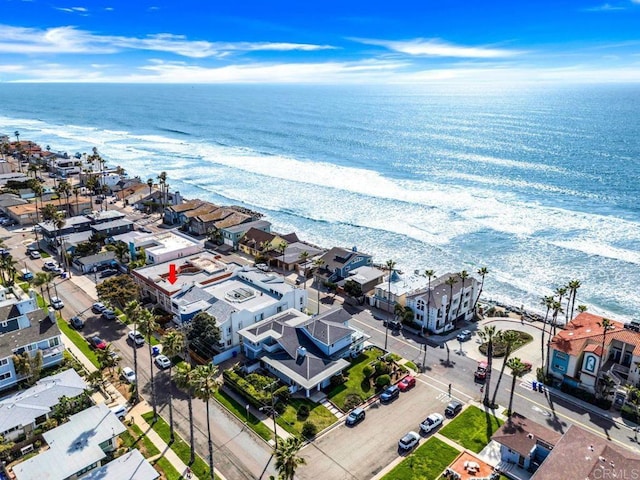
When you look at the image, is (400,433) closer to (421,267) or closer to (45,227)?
(421,267)

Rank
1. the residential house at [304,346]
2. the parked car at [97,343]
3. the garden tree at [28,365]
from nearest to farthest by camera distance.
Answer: the garden tree at [28,365]
the residential house at [304,346]
the parked car at [97,343]

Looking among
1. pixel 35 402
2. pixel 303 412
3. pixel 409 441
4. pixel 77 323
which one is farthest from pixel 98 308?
pixel 409 441

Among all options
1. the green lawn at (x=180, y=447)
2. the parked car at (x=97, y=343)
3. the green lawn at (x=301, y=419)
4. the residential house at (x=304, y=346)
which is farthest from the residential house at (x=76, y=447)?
the residential house at (x=304, y=346)

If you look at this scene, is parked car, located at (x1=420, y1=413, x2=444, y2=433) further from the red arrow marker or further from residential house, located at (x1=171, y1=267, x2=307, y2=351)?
the red arrow marker

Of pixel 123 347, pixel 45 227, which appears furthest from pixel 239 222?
pixel 123 347

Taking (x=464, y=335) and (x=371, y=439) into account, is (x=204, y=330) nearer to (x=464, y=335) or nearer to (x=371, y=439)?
(x=371, y=439)

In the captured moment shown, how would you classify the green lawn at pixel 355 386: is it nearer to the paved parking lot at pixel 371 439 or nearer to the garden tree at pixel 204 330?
the paved parking lot at pixel 371 439
